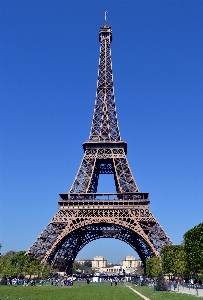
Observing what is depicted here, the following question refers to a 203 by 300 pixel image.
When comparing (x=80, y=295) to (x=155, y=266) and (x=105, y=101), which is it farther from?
(x=105, y=101)

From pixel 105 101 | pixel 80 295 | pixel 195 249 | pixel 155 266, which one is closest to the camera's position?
pixel 80 295

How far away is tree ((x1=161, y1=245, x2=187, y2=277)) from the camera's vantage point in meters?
55.4

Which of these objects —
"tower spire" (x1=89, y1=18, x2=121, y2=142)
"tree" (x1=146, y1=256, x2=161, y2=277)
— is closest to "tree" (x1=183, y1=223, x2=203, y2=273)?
"tree" (x1=146, y1=256, x2=161, y2=277)

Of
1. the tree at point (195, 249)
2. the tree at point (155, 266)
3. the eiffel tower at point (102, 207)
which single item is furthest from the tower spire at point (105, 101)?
the tree at point (195, 249)

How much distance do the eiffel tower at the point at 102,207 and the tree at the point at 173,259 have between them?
257cm

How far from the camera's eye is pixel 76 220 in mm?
64562

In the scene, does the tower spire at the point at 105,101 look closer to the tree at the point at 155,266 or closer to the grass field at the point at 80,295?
the tree at the point at 155,266

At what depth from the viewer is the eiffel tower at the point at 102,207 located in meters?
62.0

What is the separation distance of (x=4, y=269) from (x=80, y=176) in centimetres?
1994

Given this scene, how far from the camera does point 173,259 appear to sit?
5544 cm

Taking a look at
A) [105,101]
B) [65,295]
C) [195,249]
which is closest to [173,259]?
[195,249]

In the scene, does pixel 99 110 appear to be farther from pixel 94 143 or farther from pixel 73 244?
pixel 73 244

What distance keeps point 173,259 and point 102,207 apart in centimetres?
1498

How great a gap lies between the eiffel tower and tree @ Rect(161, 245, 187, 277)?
2.57m
